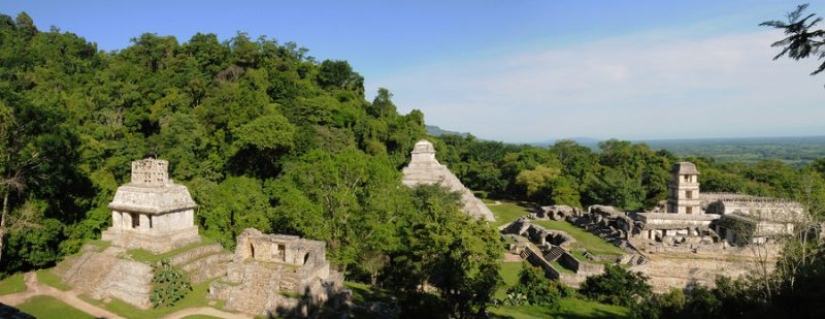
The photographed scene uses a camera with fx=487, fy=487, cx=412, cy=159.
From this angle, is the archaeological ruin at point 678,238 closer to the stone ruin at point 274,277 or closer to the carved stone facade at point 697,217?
the carved stone facade at point 697,217

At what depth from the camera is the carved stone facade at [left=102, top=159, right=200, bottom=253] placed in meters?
19.2

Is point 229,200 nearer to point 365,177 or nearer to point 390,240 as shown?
point 365,177

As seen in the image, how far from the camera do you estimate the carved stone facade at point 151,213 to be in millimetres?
19172

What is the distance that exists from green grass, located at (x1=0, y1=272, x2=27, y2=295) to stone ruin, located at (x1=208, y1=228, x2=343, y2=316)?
728cm

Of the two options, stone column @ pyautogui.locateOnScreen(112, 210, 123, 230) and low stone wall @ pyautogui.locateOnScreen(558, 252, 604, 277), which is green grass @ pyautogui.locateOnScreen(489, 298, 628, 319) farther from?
stone column @ pyautogui.locateOnScreen(112, 210, 123, 230)

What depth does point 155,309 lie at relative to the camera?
52.3ft

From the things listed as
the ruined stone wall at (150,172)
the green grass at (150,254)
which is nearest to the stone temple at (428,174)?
the ruined stone wall at (150,172)

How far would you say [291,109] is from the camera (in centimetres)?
3659

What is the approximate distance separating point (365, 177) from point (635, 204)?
31.8m

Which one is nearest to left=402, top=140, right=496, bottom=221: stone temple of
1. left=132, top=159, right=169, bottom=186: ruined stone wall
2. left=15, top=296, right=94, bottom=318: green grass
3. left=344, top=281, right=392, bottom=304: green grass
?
left=344, top=281, right=392, bottom=304: green grass

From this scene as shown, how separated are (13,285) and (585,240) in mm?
30479

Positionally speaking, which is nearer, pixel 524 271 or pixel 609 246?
pixel 524 271

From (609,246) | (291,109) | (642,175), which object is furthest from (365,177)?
(642,175)

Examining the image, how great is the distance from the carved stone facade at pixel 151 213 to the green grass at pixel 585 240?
2218 centimetres
